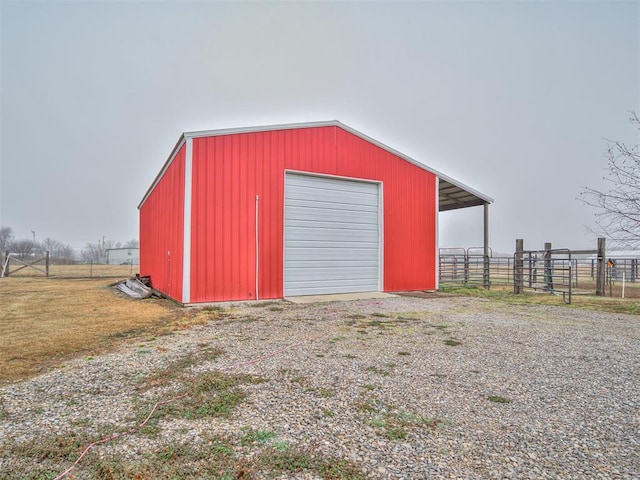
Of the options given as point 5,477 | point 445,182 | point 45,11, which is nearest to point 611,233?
point 445,182

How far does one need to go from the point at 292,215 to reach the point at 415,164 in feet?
15.1

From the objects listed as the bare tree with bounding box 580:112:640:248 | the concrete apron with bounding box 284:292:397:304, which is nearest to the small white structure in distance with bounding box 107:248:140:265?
the concrete apron with bounding box 284:292:397:304

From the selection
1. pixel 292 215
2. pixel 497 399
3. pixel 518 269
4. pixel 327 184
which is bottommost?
pixel 497 399

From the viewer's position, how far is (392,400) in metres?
2.49

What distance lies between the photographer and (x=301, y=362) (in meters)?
3.39

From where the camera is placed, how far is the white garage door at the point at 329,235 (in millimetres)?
8414

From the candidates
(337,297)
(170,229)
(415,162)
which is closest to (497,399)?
(337,297)

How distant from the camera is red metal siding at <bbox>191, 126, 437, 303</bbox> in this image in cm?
729

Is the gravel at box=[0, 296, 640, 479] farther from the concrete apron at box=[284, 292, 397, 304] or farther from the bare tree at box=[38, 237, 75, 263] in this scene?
the bare tree at box=[38, 237, 75, 263]

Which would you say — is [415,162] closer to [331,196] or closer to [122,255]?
[331,196]

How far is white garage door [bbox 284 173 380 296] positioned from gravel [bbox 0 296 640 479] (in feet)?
12.4

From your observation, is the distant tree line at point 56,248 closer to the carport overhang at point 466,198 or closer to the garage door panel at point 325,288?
the garage door panel at point 325,288

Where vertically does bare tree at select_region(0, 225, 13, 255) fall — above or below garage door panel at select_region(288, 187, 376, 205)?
below

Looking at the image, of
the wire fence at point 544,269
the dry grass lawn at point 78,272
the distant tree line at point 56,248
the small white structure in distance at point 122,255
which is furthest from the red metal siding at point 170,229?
the small white structure in distance at point 122,255
